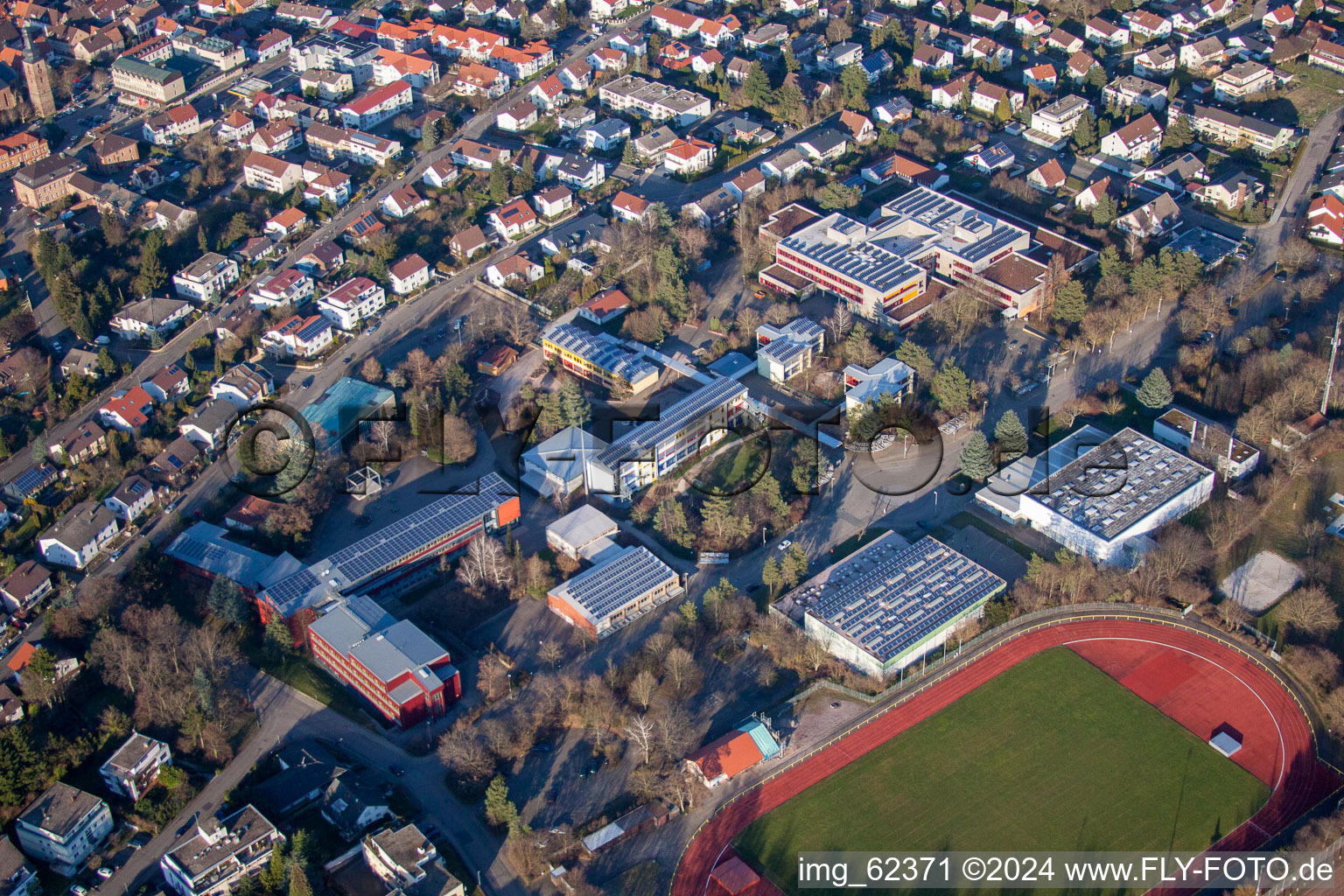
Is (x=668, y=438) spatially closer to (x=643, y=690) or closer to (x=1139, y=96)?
(x=643, y=690)

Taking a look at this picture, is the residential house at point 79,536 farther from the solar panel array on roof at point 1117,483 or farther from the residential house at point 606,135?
the residential house at point 606,135

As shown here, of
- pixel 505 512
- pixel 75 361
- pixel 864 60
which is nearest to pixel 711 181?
pixel 864 60

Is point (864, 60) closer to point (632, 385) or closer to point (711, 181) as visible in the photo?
point (711, 181)

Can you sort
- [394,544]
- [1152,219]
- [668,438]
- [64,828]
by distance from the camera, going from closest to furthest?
[64,828], [394,544], [668,438], [1152,219]

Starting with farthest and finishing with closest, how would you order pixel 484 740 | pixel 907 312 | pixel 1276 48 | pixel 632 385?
pixel 1276 48, pixel 907 312, pixel 632 385, pixel 484 740

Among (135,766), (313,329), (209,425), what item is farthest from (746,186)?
(135,766)
